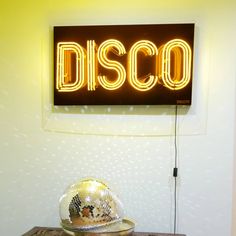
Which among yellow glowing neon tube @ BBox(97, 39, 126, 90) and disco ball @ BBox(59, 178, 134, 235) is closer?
disco ball @ BBox(59, 178, 134, 235)

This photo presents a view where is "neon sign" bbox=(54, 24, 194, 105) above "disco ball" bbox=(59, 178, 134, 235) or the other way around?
above

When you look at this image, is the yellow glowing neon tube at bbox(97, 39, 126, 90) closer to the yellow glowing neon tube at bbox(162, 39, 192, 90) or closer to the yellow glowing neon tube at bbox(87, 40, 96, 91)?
the yellow glowing neon tube at bbox(87, 40, 96, 91)

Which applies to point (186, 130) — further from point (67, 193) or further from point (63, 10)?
point (63, 10)

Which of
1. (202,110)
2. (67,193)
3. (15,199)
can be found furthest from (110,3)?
(15,199)

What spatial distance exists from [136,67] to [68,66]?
1.60 feet

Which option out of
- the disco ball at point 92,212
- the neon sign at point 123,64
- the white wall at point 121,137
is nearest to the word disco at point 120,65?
the neon sign at point 123,64

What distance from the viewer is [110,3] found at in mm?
2252

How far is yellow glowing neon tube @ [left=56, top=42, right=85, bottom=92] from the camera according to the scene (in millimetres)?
2213

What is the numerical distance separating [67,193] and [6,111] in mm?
860

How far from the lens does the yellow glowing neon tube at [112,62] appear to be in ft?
7.19

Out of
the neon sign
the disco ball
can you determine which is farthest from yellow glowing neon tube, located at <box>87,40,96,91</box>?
the disco ball

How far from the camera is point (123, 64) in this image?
2191 mm

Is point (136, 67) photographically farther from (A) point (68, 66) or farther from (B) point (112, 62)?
(A) point (68, 66)

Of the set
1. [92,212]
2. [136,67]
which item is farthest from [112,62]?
[92,212]
